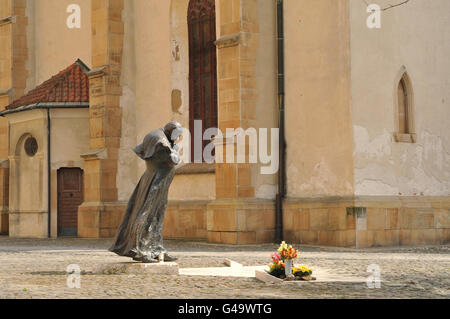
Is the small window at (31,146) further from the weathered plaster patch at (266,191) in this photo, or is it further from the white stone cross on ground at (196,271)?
the white stone cross on ground at (196,271)

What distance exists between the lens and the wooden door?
2280 centimetres

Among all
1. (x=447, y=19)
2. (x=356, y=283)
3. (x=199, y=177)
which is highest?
(x=447, y=19)

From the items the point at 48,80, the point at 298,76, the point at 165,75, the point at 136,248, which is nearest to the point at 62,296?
the point at 136,248

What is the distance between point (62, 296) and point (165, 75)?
44.9 ft

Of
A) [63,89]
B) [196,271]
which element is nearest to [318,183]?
[196,271]

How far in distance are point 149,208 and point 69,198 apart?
12829 millimetres

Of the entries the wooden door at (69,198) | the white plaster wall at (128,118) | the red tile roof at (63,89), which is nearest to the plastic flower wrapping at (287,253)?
the white plaster wall at (128,118)

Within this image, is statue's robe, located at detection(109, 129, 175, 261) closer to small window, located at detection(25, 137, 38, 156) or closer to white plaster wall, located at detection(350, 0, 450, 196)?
white plaster wall, located at detection(350, 0, 450, 196)

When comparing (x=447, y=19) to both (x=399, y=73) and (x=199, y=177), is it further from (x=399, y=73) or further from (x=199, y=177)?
(x=199, y=177)

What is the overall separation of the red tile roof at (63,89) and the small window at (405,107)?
988 cm

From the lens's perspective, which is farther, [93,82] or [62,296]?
[93,82]

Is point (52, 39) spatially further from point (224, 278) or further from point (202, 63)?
point (224, 278)

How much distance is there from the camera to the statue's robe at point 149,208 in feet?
34.6
